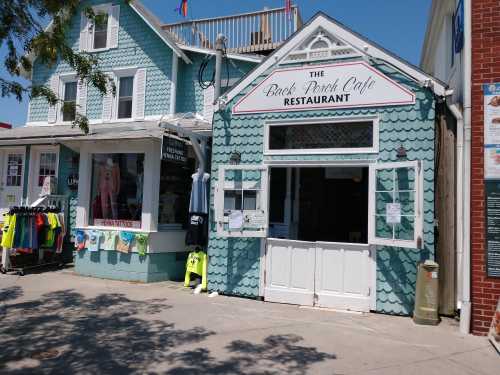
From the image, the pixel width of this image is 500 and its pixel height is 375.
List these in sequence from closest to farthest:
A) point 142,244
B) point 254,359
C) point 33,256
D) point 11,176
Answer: point 254,359
point 142,244
point 33,256
point 11,176

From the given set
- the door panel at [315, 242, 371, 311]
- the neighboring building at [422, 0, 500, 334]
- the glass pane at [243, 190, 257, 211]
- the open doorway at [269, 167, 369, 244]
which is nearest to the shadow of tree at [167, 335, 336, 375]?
the door panel at [315, 242, 371, 311]

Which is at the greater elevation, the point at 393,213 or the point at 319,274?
the point at 393,213

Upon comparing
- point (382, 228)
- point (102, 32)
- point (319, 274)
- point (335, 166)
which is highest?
point (102, 32)

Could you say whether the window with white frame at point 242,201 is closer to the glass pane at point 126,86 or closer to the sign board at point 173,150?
the sign board at point 173,150

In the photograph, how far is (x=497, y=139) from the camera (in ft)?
17.8

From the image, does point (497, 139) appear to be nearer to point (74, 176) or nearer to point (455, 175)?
point (455, 175)

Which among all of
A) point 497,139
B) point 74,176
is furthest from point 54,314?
point 497,139

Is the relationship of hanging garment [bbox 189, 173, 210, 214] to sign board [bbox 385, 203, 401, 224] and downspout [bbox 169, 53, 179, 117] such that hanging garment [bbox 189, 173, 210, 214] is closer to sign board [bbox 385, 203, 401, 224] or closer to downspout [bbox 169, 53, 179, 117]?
sign board [bbox 385, 203, 401, 224]

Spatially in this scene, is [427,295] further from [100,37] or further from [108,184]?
[100,37]

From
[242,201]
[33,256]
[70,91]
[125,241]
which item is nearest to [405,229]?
[242,201]

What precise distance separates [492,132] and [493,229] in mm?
1279

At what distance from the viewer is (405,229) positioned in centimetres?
624

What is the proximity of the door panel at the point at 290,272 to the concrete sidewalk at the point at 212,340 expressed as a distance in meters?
0.25

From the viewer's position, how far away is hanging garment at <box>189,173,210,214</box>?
316 inches
